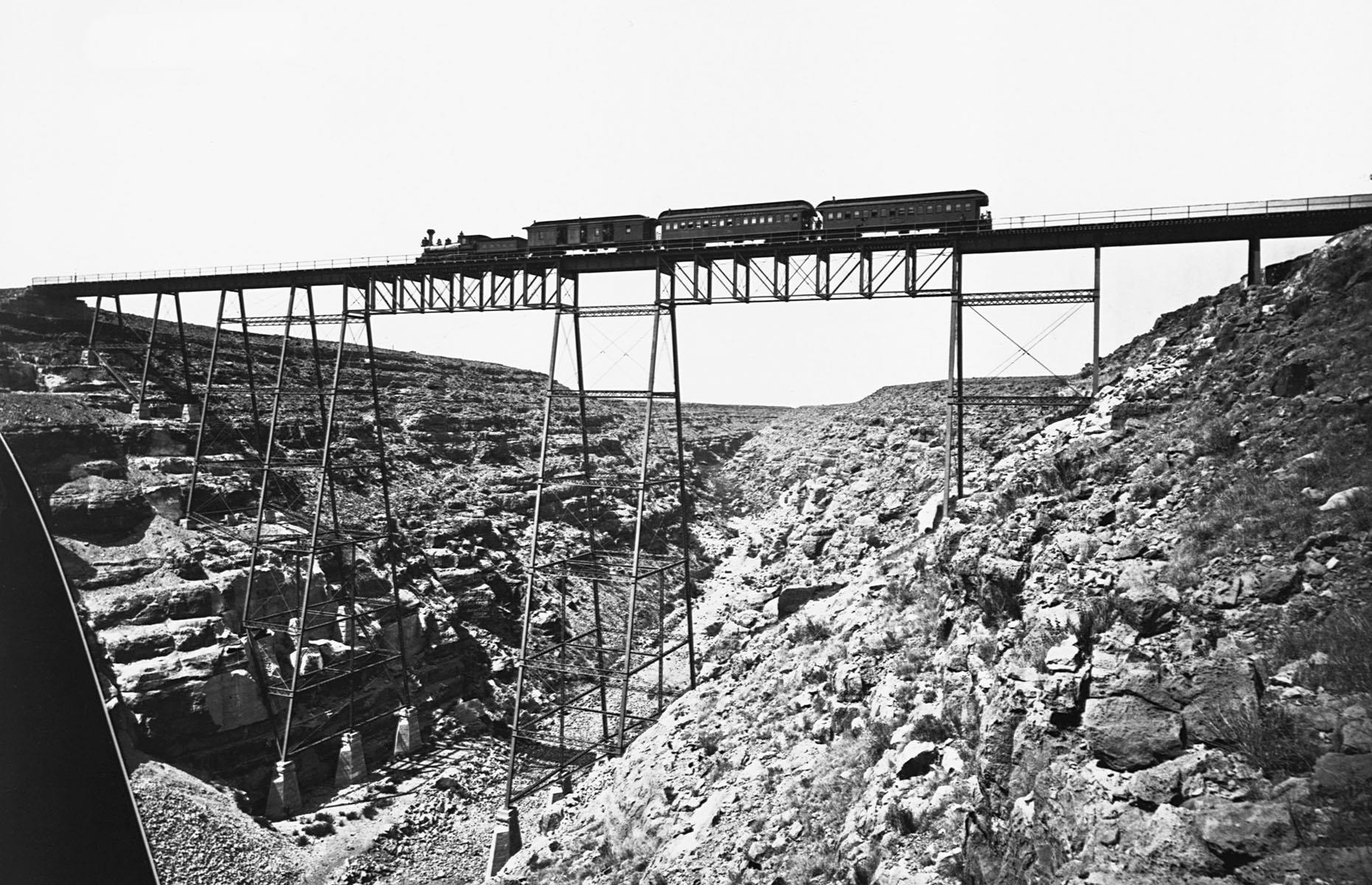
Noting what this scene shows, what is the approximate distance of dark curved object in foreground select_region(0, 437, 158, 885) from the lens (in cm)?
1636

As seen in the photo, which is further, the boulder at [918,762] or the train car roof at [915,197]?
the train car roof at [915,197]

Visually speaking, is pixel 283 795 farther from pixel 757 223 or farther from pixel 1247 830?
pixel 1247 830

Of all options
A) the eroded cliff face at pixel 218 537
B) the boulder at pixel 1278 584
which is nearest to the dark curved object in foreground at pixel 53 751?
the eroded cliff face at pixel 218 537

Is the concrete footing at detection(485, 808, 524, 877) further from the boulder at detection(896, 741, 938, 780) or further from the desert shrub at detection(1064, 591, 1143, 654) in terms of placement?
the desert shrub at detection(1064, 591, 1143, 654)

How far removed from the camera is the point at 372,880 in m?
21.5

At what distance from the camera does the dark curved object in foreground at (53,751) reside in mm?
16359

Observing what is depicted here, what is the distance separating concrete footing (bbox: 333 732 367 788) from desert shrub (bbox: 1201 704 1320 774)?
81.7 ft

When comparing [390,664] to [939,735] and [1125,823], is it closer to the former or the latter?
[939,735]

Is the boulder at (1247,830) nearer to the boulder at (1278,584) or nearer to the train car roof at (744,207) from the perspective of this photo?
the boulder at (1278,584)

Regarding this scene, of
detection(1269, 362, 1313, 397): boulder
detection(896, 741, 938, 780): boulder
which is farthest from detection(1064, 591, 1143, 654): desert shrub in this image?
detection(1269, 362, 1313, 397): boulder

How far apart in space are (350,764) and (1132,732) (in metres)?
24.3

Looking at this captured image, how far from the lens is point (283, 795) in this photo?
76.5 feet

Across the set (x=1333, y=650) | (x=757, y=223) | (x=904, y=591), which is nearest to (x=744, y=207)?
(x=757, y=223)

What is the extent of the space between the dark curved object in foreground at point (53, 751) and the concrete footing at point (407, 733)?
898 centimetres
